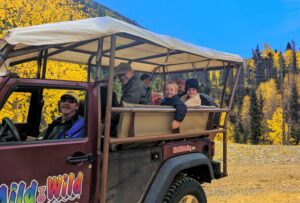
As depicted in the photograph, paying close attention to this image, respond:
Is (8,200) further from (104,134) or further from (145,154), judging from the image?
(145,154)

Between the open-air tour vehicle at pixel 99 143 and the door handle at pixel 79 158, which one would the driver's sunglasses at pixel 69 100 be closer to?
the open-air tour vehicle at pixel 99 143

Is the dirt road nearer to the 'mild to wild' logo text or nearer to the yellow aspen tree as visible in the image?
the 'mild to wild' logo text

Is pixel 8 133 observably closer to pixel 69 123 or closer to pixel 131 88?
pixel 69 123

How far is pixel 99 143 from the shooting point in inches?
139

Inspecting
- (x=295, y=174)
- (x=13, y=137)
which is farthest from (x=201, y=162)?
(x=295, y=174)

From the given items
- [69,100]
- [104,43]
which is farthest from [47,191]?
[104,43]

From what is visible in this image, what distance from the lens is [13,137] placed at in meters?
3.07

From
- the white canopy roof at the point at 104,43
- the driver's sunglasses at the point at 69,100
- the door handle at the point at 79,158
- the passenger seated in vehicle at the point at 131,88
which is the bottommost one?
the door handle at the point at 79,158

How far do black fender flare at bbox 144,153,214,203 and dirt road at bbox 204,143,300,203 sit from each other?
10.8 feet

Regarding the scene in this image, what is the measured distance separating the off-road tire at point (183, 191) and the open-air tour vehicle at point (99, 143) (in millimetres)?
12

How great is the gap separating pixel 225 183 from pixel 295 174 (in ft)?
7.65

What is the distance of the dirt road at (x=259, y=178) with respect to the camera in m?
7.75

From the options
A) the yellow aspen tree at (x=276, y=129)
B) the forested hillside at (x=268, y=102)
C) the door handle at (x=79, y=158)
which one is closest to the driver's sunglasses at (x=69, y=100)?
the door handle at (x=79, y=158)

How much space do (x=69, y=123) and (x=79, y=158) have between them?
0.52m
